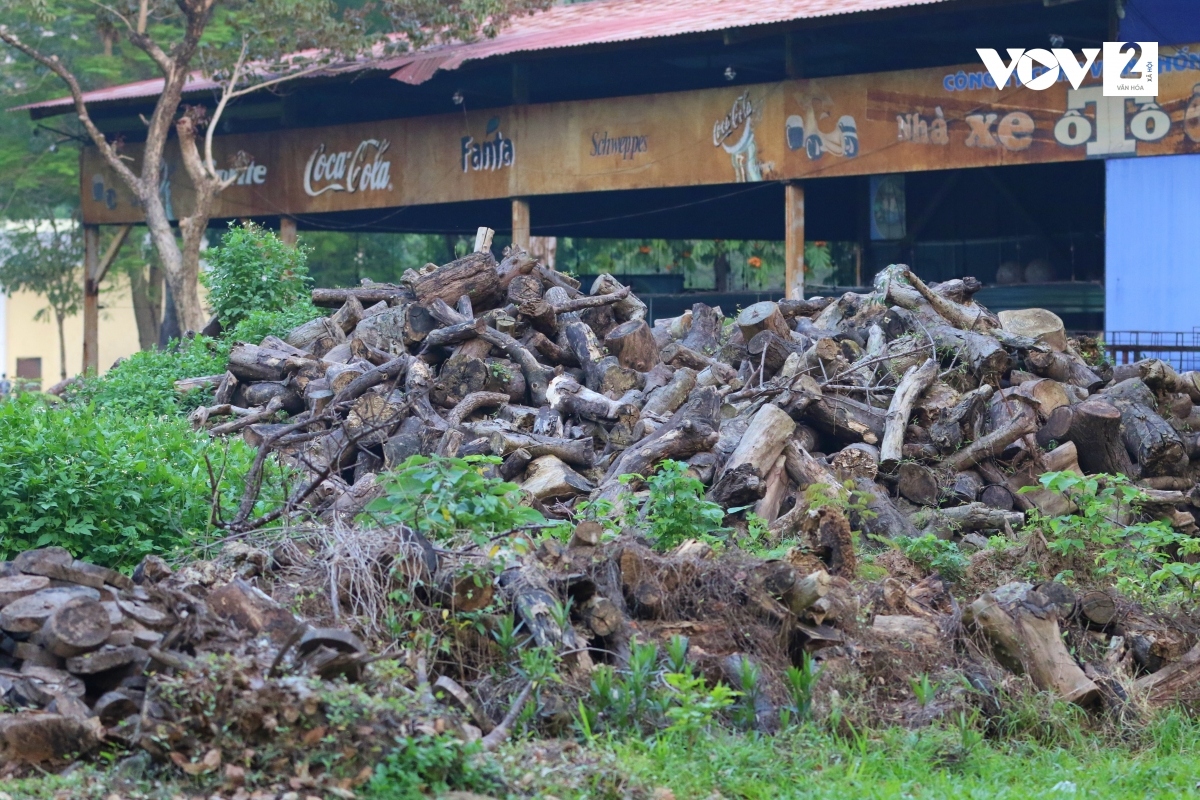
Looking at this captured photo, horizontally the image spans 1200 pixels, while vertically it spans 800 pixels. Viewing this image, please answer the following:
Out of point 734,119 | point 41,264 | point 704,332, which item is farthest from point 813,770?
point 41,264

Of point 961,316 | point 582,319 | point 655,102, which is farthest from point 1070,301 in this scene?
point 582,319

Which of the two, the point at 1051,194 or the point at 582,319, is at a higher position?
the point at 1051,194

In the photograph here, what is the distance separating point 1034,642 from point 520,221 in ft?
51.9

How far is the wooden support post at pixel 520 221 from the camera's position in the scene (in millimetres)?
20594

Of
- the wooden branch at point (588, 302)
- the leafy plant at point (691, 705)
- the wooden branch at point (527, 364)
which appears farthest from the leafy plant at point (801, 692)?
the wooden branch at point (588, 302)

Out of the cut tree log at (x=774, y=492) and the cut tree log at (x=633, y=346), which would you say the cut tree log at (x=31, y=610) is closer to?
the cut tree log at (x=774, y=492)

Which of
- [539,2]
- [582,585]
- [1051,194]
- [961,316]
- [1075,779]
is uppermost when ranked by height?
[539,2]

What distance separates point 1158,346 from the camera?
14.8 meters

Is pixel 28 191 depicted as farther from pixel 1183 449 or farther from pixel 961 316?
pixel 1183 449

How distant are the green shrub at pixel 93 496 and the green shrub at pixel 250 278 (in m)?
6.47

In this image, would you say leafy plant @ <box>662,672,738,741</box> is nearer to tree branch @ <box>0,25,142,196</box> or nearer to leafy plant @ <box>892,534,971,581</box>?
leafy plant @ <box>892,534,971,581</box>

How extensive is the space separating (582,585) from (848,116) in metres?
13.2

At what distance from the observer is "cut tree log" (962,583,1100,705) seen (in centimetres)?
557

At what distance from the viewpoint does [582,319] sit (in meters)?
11.3
